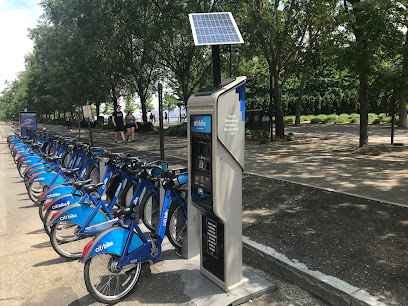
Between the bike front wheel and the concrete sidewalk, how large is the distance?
1469mm

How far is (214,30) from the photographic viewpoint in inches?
136

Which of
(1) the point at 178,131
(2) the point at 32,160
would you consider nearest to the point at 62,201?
(2) the point at 32,160

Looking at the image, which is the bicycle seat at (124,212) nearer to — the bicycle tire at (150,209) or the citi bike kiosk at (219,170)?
the citi bike kiosk at (219,170)

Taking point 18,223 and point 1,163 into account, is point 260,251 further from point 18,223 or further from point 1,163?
point 1,163

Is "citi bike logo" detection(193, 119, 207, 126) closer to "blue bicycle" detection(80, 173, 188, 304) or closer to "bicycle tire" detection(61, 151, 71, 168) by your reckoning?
"blue bicycle" detection(80, 173, 188, 304)

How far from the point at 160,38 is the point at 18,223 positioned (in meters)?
15.5

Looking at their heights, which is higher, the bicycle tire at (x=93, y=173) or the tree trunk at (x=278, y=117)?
the tree trunk at (x=278, y=117)

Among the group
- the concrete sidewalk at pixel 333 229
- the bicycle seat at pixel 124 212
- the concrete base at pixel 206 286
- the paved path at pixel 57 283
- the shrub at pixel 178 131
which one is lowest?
the paved path at pixel 57 283

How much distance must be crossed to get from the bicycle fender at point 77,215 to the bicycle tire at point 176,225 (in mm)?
891

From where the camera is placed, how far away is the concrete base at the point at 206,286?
3.05 m

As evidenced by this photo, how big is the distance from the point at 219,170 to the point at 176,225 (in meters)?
1.52

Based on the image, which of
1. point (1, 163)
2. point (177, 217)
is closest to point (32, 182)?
point (177, 217)

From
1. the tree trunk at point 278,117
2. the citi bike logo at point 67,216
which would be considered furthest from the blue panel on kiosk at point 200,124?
the tree trunk at point 278,117

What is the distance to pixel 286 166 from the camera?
8.90m
